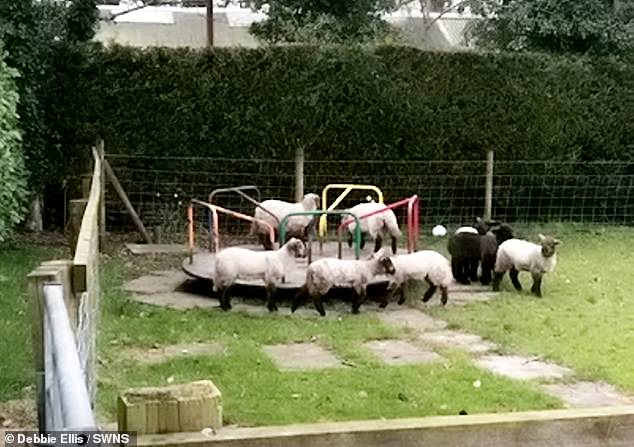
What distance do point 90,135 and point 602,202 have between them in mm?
7249

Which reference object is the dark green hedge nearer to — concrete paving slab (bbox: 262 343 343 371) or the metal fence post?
the metal fence post

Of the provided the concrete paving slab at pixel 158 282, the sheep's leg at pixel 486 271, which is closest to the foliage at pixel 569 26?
the sheep's leg at pixel 486 271

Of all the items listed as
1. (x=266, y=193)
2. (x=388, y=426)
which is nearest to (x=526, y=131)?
(x=266, y=193)

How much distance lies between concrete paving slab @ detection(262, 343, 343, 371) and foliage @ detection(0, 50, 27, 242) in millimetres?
3193

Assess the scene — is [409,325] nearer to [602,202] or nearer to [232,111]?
[232,111]

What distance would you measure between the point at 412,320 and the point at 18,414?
3.77 m

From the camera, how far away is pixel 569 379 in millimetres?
6340

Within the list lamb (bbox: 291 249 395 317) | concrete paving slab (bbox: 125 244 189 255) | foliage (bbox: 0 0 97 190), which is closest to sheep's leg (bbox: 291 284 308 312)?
lamb (bbox: 291 249 395 317)

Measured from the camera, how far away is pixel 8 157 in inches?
356

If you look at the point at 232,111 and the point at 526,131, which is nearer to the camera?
the point at 232,111

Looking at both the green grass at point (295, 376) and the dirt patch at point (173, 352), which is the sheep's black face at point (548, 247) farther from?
the dirt patch at point (173, 352)

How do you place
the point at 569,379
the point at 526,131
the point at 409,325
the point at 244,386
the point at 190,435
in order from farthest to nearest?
1. the point at 526,131
2. the point at 409,325
3. the point at 569,379
4. the point at 244,386
5. the point at 190,435

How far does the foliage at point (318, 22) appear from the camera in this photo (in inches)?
569

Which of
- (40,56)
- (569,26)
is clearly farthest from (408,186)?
(40,56)
